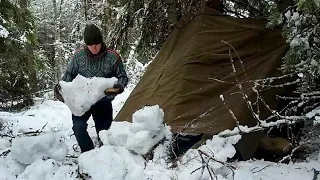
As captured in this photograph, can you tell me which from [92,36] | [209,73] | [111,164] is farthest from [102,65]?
[111,164]

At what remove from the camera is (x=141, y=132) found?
10.2 feet

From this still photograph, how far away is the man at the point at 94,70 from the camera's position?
3947mm

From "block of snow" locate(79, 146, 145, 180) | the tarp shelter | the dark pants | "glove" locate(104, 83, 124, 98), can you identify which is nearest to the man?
the dark pants

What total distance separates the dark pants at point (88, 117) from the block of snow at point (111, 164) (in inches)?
36.5

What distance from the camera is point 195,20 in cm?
473

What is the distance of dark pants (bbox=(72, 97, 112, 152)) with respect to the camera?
12.9ft

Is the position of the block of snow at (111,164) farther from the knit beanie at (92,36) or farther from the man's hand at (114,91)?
the knit beanie at (92,36)

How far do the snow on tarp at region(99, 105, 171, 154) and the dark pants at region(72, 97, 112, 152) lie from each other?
0.74 meters

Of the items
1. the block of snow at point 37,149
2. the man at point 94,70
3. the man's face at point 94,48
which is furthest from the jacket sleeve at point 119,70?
the block of snow at point 37,149

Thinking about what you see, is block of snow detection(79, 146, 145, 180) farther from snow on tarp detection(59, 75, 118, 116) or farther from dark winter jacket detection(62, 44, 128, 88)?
dark winter jacket detection(62, 44, 128, 88)

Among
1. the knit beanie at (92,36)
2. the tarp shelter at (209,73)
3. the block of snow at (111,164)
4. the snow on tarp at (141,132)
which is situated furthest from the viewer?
the knit beanie at (92,36)

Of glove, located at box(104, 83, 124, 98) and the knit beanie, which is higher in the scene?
the knit beanie

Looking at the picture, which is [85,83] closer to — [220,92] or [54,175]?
[54,175]

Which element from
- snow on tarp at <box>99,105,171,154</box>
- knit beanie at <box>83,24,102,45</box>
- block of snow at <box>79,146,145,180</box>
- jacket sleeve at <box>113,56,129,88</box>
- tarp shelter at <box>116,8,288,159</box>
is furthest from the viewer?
jacket sleeve at <box>113,56,129,88</box>
